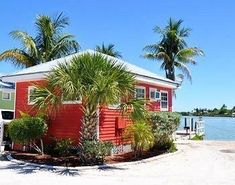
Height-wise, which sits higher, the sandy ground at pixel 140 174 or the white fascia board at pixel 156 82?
the white fascia board at pixel 156 82

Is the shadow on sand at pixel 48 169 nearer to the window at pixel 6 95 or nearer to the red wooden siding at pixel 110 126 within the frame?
the red wooden siding at pixel 110 126

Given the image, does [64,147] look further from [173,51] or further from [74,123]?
[173,51]

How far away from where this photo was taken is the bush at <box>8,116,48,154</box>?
16812mm

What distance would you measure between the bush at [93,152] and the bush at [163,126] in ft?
13.5

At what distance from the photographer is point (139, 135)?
55.5 ft

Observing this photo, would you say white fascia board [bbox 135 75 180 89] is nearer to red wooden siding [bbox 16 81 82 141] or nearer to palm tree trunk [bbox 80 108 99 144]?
red wooden siding [bbox 16 81 82 141]

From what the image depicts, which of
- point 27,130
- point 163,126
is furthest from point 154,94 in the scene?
point 27,130

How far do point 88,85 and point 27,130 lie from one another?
13.9 feet

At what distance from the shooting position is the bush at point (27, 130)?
16.8 meters

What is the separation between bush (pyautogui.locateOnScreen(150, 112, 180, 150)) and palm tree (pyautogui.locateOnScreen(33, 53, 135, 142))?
3.80 m

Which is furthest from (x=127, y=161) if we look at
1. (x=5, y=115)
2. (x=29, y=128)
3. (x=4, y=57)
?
(x=4, y=57)

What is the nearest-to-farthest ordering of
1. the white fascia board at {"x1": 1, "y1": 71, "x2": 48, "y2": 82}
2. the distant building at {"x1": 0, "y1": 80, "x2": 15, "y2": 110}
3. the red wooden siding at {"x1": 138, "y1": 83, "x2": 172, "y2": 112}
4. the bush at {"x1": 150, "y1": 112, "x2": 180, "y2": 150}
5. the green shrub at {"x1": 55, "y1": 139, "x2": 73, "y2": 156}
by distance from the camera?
the green shrub at {"x1": 55, "y1": 139, "x2": 73, "y2": 156}
the white fascia board at {"x1": 1, "y1": 71, "x2": 48, "y2": 82}
the bush at {"x1": 150, "y1": 112, "x2": 180, "y2": 150}
the red wooden siding at {"x1": 138, "y1": 83, "x2": 172, "y2": 112}
the distant building at {"x1": 0, "y1": 80, "x2": 15, "y2": 110}

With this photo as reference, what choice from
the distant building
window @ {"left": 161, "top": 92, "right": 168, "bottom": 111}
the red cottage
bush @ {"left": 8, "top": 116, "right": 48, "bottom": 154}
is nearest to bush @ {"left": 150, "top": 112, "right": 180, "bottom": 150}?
the red cottage

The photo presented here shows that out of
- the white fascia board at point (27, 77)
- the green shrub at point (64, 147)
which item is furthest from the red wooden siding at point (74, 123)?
the green shrub at point (64, 147)
